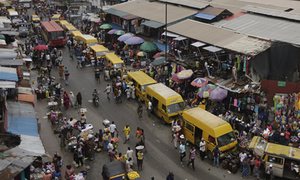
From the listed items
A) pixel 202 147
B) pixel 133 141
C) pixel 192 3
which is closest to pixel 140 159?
pixel 133 141

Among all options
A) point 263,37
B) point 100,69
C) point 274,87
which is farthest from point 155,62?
point 274,87

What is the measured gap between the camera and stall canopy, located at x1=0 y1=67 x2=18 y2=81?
786 inches

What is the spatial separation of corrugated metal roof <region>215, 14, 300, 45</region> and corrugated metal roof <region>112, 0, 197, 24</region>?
4.99m

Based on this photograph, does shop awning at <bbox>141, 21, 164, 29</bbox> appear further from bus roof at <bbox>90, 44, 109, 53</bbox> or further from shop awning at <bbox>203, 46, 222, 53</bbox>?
shop awning at <bbox>203, 46, 222, 53</bbox>

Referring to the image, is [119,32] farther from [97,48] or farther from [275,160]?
[275,160]

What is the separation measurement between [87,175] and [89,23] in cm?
3526

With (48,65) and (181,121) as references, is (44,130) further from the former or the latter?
(48,65)

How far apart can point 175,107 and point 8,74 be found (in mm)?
10007

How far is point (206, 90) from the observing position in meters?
26.9

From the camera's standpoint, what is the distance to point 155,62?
33.1 m

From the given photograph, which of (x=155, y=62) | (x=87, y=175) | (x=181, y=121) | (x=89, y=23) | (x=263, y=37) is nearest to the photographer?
(x=87, y=175)

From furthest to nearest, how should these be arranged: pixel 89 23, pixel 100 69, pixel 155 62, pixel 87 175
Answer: pixel 89 23
pixel 100 69
pixel 155 62
pixel 87 175

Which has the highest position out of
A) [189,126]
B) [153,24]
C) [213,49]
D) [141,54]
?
[213,49]

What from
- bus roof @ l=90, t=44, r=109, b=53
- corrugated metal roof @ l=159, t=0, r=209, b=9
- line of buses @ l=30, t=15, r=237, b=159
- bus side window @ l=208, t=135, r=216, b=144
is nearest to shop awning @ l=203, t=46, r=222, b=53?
line of buses @ l=30, t=15, r=237, b=159
